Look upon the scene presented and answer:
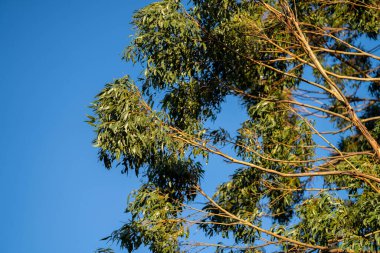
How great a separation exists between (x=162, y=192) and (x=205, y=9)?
318 cm

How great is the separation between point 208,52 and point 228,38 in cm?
42

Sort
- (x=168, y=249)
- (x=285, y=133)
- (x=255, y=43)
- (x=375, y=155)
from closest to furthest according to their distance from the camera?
(x=168, y=249) < (x=375, y=155) < (x=285, y=133) < (x=255, y=43)

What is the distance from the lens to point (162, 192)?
1156 centimetres

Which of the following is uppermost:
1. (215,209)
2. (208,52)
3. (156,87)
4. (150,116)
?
(208,52)

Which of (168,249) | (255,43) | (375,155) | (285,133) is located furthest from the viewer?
(255,43)

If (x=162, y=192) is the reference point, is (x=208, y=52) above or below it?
above

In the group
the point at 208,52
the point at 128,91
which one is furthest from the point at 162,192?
the point at 208,52

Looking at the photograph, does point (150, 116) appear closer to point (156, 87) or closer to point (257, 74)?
point (156, 87)

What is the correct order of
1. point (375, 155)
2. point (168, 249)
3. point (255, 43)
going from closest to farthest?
point (168, 249)
point (375, 155)
point (255, 43)

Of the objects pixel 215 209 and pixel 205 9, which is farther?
pixel 205 9

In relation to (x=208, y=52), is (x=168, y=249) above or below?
below

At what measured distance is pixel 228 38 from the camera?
1299cm

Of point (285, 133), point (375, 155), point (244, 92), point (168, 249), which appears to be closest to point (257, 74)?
point (244, 92)

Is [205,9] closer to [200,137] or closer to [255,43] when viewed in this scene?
[255,43]
